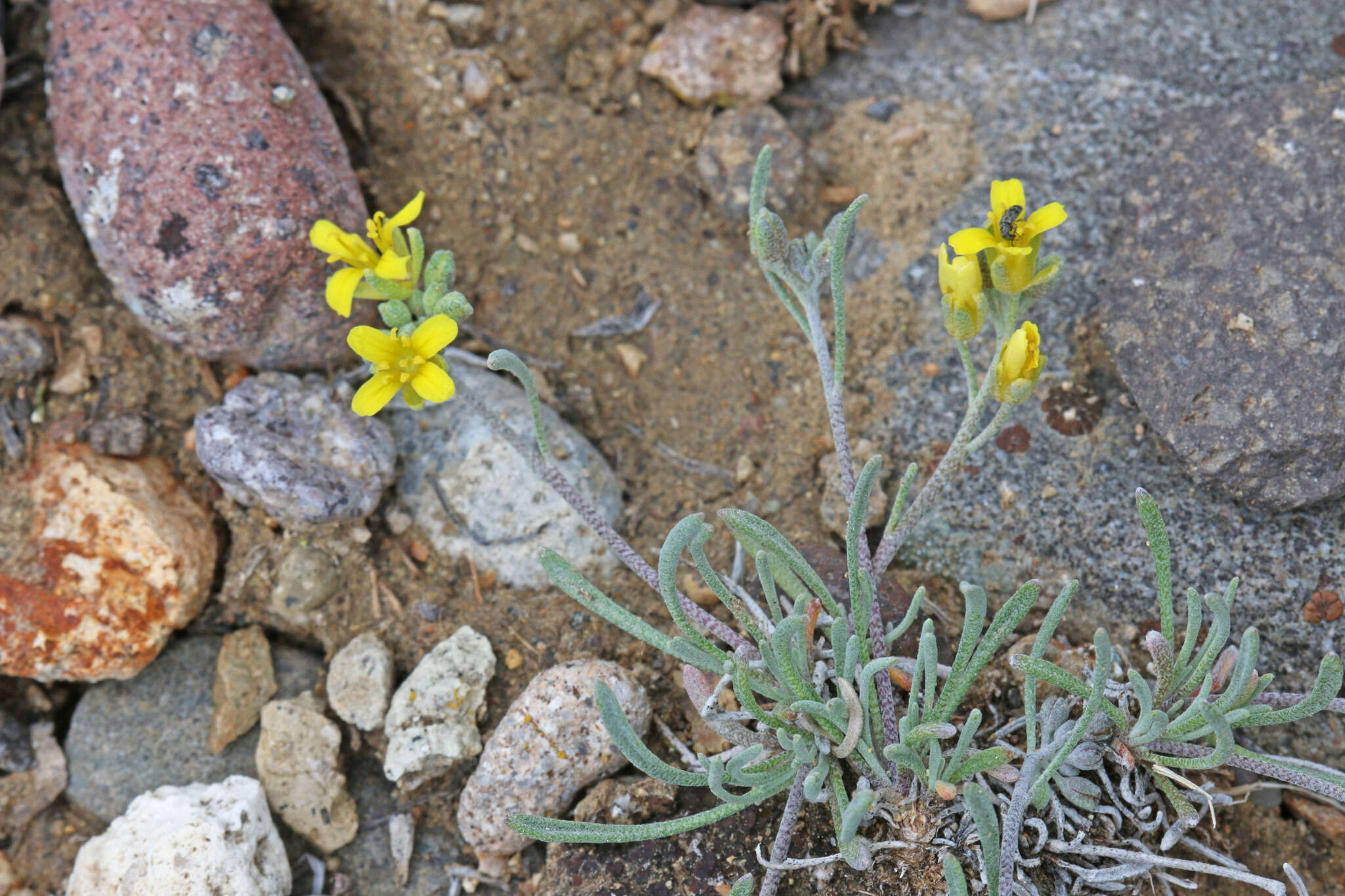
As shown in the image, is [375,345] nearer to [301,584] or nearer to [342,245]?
[342,245]

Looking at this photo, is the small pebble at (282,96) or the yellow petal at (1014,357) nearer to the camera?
the yellow petal at (1014,357)

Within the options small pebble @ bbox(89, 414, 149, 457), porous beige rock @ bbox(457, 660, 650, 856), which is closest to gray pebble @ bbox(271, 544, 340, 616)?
small pebble @ bbox(89, 414, 149, 457)

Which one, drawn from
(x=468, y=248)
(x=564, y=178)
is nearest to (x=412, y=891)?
(x=468, y=248)

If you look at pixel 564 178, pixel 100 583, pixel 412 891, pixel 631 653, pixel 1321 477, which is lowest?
pixel 412 891

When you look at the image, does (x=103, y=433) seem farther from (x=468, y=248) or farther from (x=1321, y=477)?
(x=1321, y=477)

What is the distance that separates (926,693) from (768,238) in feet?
3.74

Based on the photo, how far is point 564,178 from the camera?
3404 millimetres

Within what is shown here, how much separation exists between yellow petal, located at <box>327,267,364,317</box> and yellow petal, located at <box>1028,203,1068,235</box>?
162 cm

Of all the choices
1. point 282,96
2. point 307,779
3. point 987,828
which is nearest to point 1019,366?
point 987,828

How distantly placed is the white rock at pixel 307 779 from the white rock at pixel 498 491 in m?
0.63

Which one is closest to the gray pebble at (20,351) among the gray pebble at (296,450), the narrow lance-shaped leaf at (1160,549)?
the gray pebble at (296,450)

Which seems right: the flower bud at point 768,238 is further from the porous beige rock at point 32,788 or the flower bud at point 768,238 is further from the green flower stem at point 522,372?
the porous beige rock at point 32,788

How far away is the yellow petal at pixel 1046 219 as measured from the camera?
2.21 m

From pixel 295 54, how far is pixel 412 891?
2547 mm
